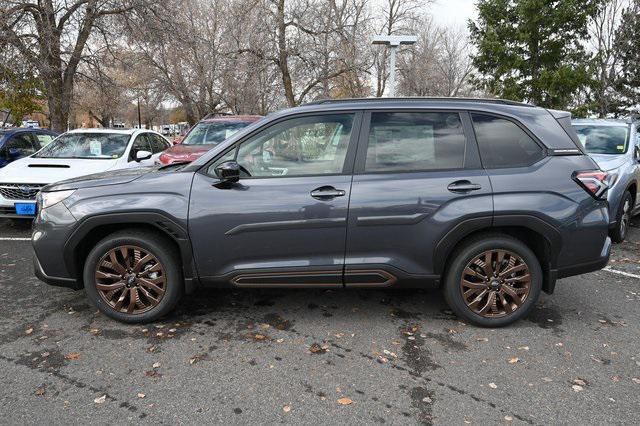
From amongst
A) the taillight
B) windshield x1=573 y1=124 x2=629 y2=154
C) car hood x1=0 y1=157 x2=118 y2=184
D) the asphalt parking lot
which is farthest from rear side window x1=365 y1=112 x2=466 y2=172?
car hood x1=0 y1=157 x2=118 y2=184

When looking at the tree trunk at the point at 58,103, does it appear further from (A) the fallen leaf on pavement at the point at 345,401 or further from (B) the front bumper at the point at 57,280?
(A) the fallen leaf on pavement at the point at 345,401

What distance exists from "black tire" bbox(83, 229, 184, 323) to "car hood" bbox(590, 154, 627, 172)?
5.95 meters

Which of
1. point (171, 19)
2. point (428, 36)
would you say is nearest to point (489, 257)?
point (171, 19)

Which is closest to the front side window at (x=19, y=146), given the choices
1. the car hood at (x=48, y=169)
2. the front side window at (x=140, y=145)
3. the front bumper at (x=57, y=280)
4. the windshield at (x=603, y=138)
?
the car hood at (x=48, y=169)

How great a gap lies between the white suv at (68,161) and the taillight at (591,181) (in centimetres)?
646

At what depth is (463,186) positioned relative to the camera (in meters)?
3.69

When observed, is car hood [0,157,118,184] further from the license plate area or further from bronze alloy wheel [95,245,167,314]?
bronze alloy wheel [95,245,167,314]

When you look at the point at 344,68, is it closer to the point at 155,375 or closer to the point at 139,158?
the point at 139,158

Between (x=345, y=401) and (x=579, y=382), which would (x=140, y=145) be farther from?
(x=579, y=382)

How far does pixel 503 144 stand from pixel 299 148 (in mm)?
1649

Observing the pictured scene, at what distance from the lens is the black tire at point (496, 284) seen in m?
3.78

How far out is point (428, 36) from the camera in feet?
148

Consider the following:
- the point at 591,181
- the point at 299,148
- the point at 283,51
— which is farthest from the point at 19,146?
the point at 283,51

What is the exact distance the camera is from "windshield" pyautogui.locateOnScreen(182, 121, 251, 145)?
1011cm
